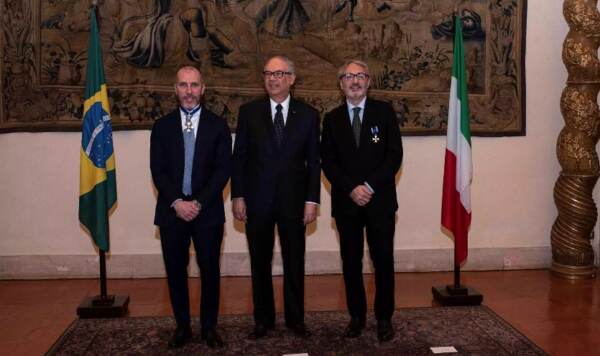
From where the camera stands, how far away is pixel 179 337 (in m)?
4.09

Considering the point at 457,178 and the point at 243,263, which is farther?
the point at 243,263

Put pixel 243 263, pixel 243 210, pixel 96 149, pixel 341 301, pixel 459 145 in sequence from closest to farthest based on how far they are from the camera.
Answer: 1. pixel 243 210
2. pixel 96 149
3. pixel 459 145
4. pixel 341 301
5. pixel 243 263

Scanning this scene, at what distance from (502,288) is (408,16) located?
2.63 m

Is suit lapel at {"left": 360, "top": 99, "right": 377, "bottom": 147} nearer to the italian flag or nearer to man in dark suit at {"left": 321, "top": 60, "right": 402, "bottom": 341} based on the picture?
man in dark suit at {"left": 321, "top": 60, "right": 402, "bottom": 341}

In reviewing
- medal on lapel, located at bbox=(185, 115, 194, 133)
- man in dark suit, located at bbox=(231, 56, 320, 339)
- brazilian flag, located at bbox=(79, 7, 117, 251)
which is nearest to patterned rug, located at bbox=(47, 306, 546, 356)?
man in dark suit, located at bbox=(231, 56, 320, 339)

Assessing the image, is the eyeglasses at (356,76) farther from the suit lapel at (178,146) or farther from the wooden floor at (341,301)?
the wooden floor at (341,301)

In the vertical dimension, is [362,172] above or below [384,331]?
above

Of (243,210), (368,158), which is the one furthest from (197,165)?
(368,158)

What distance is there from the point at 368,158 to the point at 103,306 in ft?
7.82

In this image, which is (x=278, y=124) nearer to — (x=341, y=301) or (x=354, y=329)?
(x=354, y=329)

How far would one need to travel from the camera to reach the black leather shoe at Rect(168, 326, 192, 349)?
4.09m

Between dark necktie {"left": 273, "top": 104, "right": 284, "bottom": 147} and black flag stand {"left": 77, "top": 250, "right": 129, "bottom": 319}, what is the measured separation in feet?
6.06

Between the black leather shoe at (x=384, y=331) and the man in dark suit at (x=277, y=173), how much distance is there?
60cm

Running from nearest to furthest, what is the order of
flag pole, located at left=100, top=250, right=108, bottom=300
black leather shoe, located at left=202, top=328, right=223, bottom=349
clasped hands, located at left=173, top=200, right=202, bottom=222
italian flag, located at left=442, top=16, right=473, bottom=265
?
clasped hands, located at left=173, top=200, right=202, bottom=222 → black leather shoe, located at left=202, top=328, right=223, bottom=349 → flag pole, located at left=100, top=250, right=108, bottom=300 → italian flag, located at left=442, top=16, right=473, bottom=265
